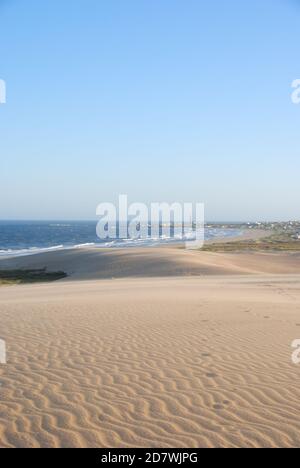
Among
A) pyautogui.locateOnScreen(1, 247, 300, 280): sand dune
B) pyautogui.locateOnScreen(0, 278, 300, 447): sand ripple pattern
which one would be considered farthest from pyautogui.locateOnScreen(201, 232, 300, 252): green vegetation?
pyautogui.locateOnScreen(0, 278, 300, 447): sand ripple pattern

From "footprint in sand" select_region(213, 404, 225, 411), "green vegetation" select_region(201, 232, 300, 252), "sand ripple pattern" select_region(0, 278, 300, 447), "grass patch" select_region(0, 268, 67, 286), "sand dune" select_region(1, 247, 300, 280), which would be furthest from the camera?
"green vegetation" select_region(201, 232, 300, 252)

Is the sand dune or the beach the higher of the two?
the beach

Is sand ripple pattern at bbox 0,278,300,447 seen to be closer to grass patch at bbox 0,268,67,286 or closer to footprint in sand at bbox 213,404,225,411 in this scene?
footprint in sand at bbox 213,404,225,411

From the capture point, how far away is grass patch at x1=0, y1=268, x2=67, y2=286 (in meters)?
29.2

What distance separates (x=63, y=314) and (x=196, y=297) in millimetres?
5598

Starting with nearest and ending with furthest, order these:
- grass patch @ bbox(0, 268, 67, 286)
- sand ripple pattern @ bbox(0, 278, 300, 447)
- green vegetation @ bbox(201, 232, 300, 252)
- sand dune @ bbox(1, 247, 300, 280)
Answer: sand ripple pattern @ bbox(0, 278, 300, 447)
grass patch @ bbox(0, 268, 67, 286)
sand dune @ bbox(1, 247, 300, 280)
green vegetation @ bbox(201, 232, 300, 252)

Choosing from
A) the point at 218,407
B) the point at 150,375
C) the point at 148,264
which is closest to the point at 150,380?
the point at 150,375

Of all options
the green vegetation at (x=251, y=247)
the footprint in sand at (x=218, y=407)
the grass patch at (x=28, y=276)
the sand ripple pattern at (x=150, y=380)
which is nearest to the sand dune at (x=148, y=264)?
the grass patch at (x=28, y=276)

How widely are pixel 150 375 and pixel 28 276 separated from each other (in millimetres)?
26144

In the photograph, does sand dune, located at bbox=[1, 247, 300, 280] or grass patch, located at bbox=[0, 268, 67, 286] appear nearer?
grass patch, located at bbox=[0, 268, 67, 286]

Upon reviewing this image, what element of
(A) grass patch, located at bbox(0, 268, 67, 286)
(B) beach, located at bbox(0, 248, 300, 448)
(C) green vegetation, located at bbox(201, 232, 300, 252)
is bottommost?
(A) grass patch, located at bbox(0, 268, 67, 286)

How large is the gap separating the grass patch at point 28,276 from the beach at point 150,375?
14780mm

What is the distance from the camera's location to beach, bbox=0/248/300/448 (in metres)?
4.87

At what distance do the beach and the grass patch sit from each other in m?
14.8
